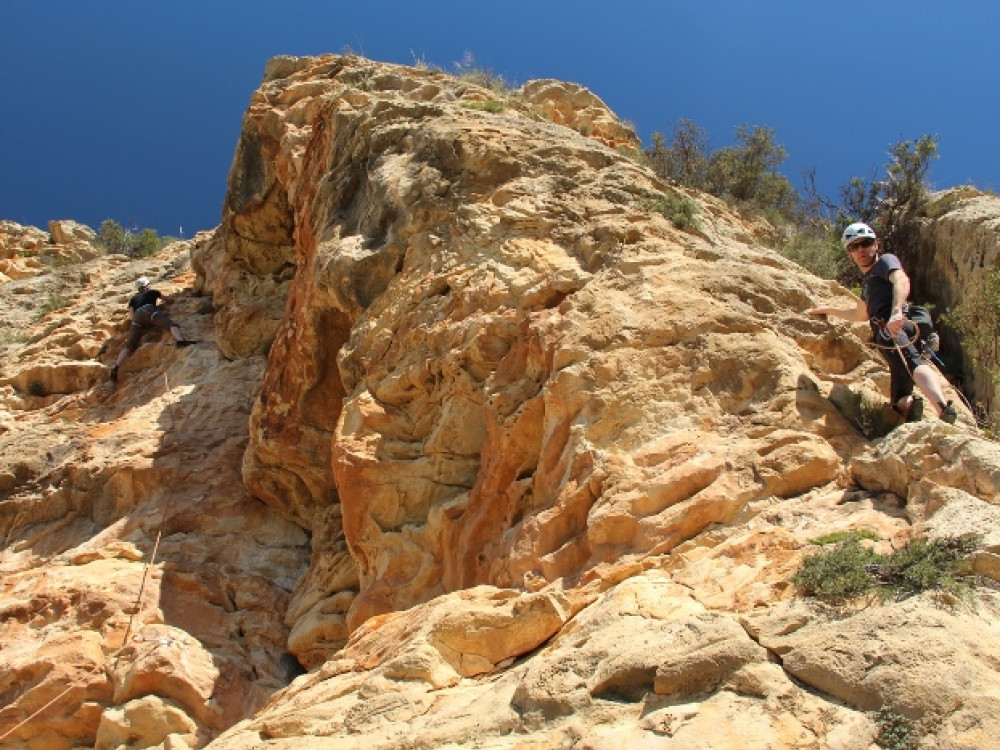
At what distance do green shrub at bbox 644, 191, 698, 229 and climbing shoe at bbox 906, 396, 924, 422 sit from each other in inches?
118

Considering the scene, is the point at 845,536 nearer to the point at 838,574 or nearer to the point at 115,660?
the point at 838,574

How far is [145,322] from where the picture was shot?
49.5ft

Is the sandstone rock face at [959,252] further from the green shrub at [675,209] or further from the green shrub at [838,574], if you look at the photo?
the green shrub at [838,574]

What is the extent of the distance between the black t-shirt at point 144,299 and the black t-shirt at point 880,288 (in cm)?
1165

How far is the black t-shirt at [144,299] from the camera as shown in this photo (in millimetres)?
15264

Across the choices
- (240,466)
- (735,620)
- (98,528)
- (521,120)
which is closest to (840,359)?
(735,620)

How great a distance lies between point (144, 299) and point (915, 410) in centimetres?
1252

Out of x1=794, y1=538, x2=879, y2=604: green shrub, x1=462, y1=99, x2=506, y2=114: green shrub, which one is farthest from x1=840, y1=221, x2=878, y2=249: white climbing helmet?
x1=462, y1=99, x2=506, y2=114: green shrub

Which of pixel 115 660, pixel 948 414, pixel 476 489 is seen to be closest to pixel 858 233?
pixel 948 414

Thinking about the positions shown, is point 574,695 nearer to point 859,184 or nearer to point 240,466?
point 240,466

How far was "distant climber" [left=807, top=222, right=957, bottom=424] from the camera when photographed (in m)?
6.02

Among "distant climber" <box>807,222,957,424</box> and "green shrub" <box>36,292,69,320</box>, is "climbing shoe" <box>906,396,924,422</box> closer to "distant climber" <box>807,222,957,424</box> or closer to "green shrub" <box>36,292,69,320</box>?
"distant climber" <box>807,222,957,424</box>

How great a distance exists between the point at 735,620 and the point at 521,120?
7.47m

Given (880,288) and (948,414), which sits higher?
(880,288)
